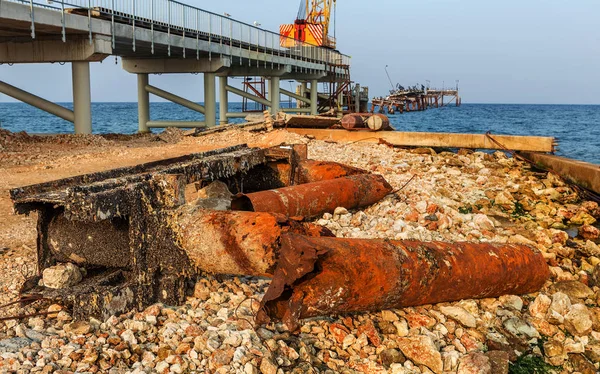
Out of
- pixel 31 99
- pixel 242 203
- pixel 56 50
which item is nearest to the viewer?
pixel 242 203

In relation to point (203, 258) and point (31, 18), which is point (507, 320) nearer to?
point (203, 258)

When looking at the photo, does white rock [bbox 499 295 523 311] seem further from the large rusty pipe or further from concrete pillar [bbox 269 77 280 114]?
concrete pillar [bbox 269 77 280 114]

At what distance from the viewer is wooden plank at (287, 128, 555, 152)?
15.0 m

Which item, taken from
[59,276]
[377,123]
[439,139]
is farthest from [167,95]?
[59,276]

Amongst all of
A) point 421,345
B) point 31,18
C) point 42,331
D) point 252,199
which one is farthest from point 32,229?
point 31,18

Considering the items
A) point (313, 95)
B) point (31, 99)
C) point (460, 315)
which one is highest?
point (313, 95)

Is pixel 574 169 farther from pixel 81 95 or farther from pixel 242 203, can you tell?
pixel 81 95

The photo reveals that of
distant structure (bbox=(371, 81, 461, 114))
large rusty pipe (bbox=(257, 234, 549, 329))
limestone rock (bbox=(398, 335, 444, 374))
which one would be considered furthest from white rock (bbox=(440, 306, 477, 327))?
distant structure (bbox=(371, 81, 461, 114))

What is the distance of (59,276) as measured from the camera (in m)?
4.45

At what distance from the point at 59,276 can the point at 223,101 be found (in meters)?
29.1

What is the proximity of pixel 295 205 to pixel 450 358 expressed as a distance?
3.39 metres

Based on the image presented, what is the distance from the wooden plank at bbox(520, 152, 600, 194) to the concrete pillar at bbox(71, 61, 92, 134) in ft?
47.1

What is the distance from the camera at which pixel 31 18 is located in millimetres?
14156

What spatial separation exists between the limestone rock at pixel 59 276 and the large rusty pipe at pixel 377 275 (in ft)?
6.07
